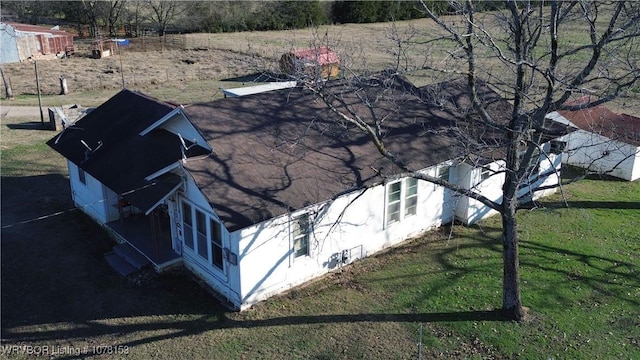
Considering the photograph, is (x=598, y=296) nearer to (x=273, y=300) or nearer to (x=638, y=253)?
(x=638, y=253)

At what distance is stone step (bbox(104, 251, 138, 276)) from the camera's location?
14.6m

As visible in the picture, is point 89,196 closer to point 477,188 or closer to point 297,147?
point 297,147

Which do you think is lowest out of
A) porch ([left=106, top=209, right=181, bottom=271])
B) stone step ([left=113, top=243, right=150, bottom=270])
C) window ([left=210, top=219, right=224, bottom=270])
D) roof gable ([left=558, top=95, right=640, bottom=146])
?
stone step ([left=113, top=243, right=150, bottom=270])

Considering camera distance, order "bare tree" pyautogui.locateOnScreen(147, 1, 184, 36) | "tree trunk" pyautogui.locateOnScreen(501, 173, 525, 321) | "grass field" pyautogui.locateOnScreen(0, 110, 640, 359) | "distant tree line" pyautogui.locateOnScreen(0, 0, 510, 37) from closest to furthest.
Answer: "grass field" pyautogui.locateOnScreen(0, 110, 640, 359) → "tree trunk" pyautogui.locateOnScreen(501, 173, 525, 321) → "bare tree" pyautogui.locateOnScreen(147, 1, 184, 36) → "distant tree line" pyautogui.locateOnScreen(0, 0, 510, 37)

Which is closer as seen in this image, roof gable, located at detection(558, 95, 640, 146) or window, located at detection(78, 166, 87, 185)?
window, located at detection(78, 166, 87, 185)

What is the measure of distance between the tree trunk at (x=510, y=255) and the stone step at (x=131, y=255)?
8.81 meters

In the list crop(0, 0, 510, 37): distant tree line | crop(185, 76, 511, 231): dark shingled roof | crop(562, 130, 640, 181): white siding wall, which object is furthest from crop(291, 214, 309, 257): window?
crop(0, 0, 510, 37): distant tree line

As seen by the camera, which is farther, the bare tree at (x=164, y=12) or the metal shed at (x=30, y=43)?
the bare tree at (x=164, y=12)

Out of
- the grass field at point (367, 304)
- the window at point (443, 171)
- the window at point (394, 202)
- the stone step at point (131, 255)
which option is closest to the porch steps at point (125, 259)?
the stone step at point (131, 255)

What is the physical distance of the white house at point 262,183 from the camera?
13.2 m

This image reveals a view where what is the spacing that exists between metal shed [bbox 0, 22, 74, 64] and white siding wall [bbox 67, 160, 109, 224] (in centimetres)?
2838

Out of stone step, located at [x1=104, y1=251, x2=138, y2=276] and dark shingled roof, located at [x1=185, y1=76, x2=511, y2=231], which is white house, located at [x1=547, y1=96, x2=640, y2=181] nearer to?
dark shingled roof, located at [x1=185, y1=76, x2=511, y2=231]

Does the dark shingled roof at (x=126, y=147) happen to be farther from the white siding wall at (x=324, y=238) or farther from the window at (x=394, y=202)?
the window at (x=394, y=202)

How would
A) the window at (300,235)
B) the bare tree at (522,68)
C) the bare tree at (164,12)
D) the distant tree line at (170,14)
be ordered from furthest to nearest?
the distant tree line at (170,14) → the bare tree at (164,12) → the window at (300,235) → the bare tree at (522,68)
